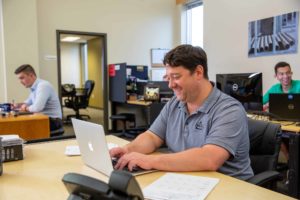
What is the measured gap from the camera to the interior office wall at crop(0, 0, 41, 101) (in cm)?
497

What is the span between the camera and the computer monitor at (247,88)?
313 cm

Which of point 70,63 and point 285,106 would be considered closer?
point 285,106

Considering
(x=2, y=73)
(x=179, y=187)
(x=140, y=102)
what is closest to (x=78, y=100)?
(x=2, y=73)

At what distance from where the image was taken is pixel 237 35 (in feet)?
15.7

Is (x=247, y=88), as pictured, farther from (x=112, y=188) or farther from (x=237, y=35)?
(x=112, y=188)

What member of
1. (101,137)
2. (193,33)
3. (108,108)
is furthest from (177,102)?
(193,33)

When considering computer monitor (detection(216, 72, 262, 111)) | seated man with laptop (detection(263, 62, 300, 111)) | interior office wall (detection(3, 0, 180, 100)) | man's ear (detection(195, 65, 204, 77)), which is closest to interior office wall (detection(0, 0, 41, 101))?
interior office wall (detection(3, 0, 180, 100))

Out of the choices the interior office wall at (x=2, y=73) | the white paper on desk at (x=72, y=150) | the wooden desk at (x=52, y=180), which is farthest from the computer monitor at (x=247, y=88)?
the interior office wall at (x=2, y=73)

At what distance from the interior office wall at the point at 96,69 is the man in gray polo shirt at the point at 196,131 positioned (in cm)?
788

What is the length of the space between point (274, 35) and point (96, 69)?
6.45 m

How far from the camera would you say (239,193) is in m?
1.07

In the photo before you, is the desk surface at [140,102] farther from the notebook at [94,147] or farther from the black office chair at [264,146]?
the notebook at [94,147]

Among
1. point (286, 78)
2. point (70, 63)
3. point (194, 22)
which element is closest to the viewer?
point (286, 78)

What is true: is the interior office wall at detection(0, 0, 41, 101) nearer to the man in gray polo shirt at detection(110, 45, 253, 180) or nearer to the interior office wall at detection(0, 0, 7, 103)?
the interior office wall at detection(0, 0, 7, 103)
